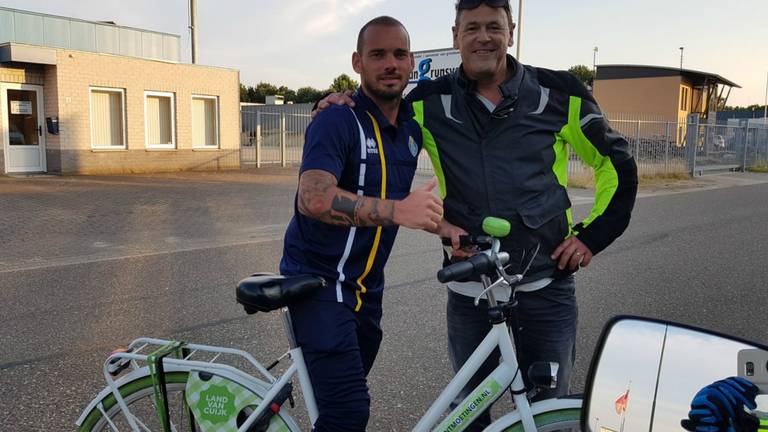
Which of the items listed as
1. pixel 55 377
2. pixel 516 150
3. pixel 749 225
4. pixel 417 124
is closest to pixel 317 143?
pixel 417 124

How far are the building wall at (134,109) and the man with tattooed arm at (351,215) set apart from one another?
18044 millimetres

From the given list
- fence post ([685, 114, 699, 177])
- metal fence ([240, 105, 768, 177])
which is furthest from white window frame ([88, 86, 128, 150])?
fence post ([685, 114, 699, 177])

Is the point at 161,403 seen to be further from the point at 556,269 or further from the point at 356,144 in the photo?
the point at 556,269

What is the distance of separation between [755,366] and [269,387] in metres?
1.63

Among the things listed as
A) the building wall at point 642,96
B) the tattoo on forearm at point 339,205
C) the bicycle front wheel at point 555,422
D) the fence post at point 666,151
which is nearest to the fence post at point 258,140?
the fence post at point 666,151

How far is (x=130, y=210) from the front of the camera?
1213 cm

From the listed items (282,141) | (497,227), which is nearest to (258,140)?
(282,141)

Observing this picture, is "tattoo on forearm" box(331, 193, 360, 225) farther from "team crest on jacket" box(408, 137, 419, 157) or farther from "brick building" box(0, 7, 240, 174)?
"brick building" box(0, 7, 240, 174)

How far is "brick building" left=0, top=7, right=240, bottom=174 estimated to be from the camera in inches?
698

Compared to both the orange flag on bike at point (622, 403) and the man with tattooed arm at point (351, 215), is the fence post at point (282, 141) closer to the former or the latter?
the man with tattooed arm at point (351, 215)

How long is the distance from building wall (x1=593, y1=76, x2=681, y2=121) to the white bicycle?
147 ft

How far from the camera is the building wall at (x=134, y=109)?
59.4 feet

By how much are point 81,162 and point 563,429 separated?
62.4 ft

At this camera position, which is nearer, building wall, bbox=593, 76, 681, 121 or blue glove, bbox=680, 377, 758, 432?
blue glove, bbox=680, 377, 758, 432
